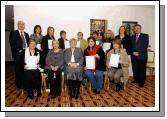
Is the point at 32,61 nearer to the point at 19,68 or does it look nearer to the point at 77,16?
the point at 19,68

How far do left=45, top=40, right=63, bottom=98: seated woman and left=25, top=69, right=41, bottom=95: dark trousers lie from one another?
0.24 metres

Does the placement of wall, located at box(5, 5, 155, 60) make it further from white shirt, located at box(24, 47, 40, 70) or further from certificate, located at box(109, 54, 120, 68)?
certificate, located at box(109, 54, 120, 68)

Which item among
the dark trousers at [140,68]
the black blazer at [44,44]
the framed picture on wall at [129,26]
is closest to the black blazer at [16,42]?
the black blazer at [44,44]

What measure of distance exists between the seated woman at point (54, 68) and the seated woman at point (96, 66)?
608mm

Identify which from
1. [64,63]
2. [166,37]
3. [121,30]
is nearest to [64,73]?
[64,63]

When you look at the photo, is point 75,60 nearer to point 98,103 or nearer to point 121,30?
point 98,103

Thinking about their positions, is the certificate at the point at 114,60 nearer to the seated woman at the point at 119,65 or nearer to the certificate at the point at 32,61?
the seated woman at the point at 119,65

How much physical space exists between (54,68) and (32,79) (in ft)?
1.66

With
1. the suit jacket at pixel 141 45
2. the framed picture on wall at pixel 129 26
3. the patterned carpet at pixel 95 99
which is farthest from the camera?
the framed picture on wall at pixel 129 26

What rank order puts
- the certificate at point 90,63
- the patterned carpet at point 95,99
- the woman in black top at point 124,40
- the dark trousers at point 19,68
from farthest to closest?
the woman in black top at point 124,40
the dark trousers at point 19,68
the certificate at point 90,63
the patterned carpet at point 95,99

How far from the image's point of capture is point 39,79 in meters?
6.12

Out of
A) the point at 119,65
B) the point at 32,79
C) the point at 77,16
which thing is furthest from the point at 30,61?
the point at 77,16

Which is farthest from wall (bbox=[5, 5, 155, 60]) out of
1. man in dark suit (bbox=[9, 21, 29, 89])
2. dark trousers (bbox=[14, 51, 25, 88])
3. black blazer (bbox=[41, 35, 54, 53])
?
dark trousers (bbox=[14, 51, 25, 88])

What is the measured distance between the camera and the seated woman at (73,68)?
612cm
